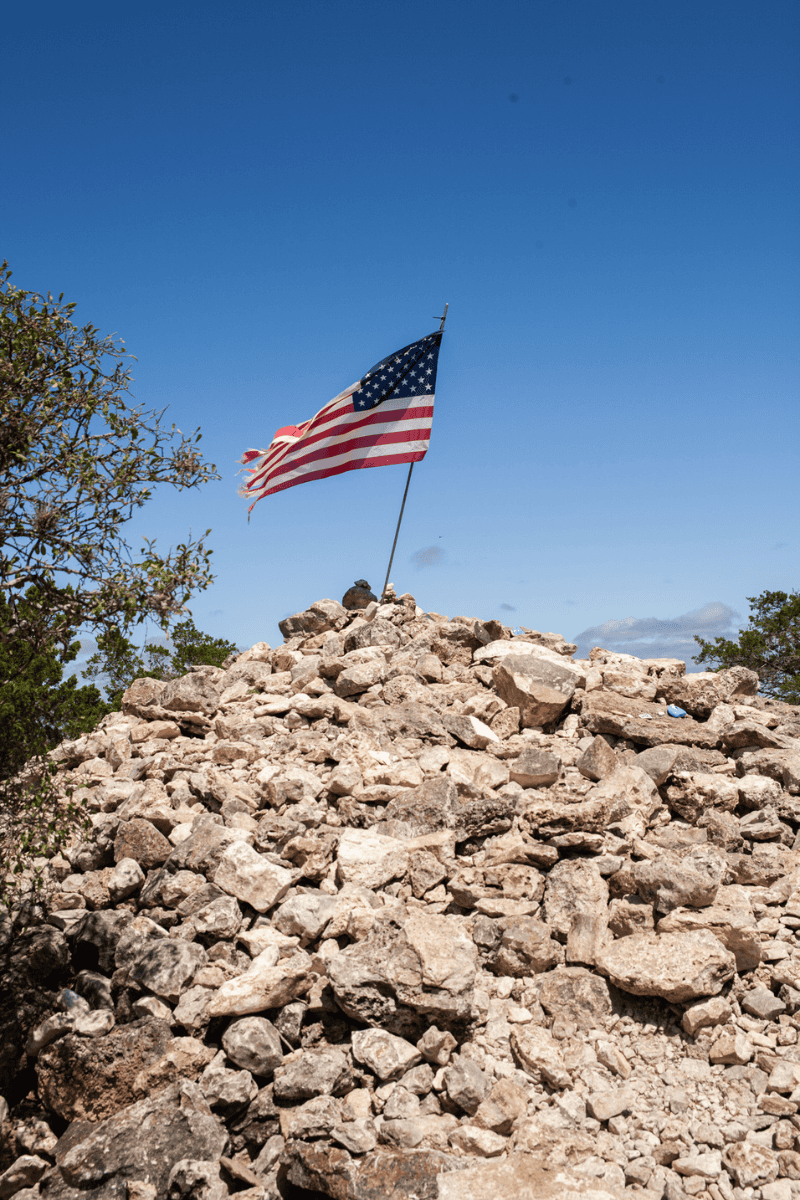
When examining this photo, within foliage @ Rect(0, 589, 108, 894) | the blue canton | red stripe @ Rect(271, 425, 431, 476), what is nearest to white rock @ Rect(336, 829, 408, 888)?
foliage @ Rect(0, 589, 108, 894)

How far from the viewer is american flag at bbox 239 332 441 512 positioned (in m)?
16.9

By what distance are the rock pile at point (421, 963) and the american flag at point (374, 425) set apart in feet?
18.7

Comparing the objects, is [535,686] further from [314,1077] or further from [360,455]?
[314,1077]

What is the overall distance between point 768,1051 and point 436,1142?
3.36 metres

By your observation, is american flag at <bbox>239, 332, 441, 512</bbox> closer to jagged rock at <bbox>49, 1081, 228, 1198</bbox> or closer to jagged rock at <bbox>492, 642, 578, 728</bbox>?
jagged rock at <bbox>492, 642, 578, 728</bbox>

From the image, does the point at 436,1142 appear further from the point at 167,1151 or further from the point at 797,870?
the point at 797,870

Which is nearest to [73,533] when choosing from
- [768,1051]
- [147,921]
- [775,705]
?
[147,921]

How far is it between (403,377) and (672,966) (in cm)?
1254

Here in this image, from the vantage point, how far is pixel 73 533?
8859 millimetres

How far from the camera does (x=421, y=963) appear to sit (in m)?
8.20

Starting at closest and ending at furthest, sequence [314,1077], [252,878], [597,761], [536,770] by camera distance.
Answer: [314,1077] < [252,878] < [536,770] < [597,761]

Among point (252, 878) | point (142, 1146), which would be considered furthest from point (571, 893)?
point (142, 1146)

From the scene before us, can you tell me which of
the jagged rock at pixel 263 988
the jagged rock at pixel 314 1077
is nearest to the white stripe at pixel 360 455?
the jagged rock at pixel 263 988

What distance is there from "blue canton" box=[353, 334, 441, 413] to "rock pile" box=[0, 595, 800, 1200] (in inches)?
267
